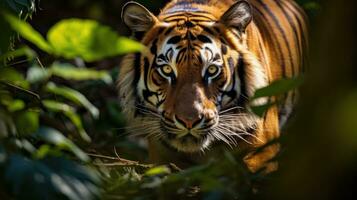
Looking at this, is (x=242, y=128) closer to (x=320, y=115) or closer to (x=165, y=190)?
(x=165, y=190)

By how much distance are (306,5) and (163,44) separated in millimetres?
1416

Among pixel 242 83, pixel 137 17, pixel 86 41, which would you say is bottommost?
pixel 242 83

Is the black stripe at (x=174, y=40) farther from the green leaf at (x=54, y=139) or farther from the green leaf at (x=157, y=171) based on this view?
the green leaf at (x=54, y=139)

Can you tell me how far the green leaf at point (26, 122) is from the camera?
229 cm

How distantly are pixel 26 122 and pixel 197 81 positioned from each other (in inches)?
76.7

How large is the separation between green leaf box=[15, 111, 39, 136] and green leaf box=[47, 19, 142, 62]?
0.91 ft

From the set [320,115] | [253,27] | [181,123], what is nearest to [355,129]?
[320,115]

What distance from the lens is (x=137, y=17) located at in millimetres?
4492

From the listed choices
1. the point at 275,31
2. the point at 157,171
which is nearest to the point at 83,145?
the point at 157,171

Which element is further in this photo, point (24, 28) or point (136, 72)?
point (136, 72)

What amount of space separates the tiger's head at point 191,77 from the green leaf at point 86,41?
1.98 meters

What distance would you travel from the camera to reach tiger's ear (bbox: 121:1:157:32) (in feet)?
14.6

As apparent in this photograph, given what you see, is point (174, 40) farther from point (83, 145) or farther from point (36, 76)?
point (36, 76)

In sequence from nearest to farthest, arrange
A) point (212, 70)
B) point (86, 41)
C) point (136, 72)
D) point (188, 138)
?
1. point (86, 41)
2. point (188, 138)
3. point (212, 70)
4. point (136, 72)
